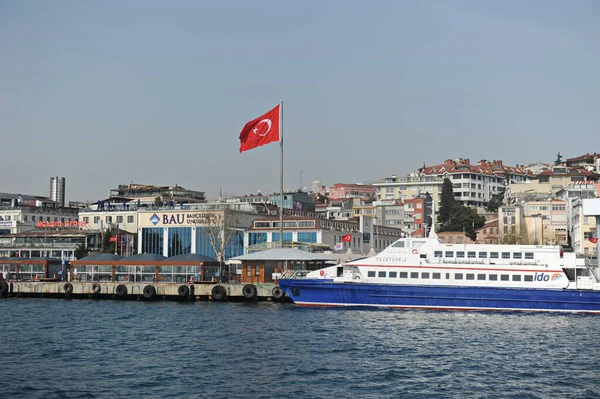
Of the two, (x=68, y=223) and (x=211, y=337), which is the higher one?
(x=68, y=223)

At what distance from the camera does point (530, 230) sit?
92750 mm

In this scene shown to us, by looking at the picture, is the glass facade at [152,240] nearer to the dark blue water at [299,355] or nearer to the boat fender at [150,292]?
the boat fender at [150,292]

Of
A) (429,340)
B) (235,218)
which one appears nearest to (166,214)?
(235,218)

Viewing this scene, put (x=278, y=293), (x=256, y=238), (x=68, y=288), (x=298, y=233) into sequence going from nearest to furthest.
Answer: (x=278, y=293) → (x=68, y=288) → (x=298, y=233) → (x=256, y=238)

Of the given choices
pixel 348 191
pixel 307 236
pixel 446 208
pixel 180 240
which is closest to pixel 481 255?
pixel 307 236

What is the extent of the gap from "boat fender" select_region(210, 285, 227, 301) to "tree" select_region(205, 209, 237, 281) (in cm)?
1462

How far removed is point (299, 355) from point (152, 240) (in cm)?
4978

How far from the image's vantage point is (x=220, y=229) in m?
71.4

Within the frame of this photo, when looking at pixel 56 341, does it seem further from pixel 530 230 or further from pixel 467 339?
pixel 530 230

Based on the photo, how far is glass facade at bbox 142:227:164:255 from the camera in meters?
77.5

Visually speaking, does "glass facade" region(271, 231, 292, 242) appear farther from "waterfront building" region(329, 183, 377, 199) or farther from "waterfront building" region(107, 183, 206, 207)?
"waterfront building" region(329, 183, 377, 199)

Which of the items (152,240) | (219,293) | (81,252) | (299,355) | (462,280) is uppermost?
(152,240)

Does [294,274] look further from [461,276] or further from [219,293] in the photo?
[461,276]

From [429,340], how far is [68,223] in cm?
6036
